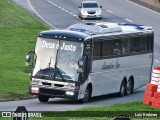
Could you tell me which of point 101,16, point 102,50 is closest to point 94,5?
point 101,16

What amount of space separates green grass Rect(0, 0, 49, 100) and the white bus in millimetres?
2008

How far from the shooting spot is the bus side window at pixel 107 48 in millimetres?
29684

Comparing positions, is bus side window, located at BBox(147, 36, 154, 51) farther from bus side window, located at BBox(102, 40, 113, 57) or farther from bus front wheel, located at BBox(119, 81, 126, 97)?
bus side window, located at BBox(102, 40, 113, 57)

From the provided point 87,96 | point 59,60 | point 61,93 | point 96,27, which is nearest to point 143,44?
point 96,27

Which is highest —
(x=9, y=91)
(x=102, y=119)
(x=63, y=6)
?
(x=102, y=119)

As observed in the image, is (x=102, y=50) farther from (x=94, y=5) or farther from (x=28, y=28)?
(x=94, y=5)

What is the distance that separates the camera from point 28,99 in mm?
29250

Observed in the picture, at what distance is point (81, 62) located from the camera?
89.1 ft

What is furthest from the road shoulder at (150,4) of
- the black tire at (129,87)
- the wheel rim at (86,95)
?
the wheel rim at (86,95)

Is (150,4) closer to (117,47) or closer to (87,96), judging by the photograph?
(117,47)

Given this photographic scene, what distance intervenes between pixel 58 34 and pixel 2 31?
26.1 m

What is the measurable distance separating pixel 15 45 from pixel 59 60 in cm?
2098

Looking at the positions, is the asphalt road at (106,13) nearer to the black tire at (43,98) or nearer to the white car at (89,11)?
the white car at (89,11)

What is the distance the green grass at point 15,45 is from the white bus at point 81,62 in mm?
2008
